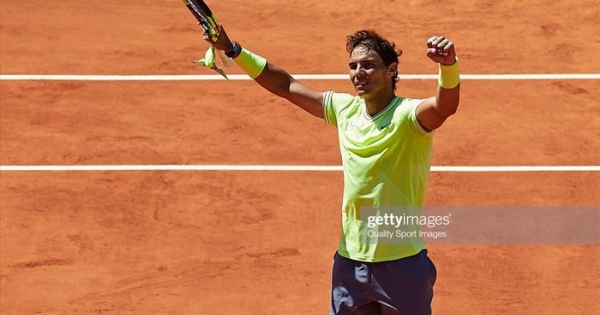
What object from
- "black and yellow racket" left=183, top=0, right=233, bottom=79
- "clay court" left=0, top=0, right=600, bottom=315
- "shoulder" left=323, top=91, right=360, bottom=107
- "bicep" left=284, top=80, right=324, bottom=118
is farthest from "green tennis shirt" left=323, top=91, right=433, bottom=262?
"clay court" left=0, top=0, right=600, bottom=315

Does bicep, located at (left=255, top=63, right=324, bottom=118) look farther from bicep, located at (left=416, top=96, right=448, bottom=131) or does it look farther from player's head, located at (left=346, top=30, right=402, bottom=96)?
bicep, located at (left=416, top=96, right=448, bottom=131)

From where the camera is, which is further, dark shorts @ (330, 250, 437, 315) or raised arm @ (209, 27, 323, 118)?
raised arm @ (209, 27, 323, 118)

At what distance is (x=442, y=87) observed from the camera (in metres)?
6.41

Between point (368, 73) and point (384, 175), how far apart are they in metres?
0.67

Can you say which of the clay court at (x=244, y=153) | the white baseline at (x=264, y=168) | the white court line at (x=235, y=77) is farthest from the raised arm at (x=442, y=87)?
the white court line at (x=235, y=77)

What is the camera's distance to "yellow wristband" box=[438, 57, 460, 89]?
6344mm

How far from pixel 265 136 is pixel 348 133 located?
666cm

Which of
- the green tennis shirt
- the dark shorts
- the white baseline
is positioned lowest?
the white baseline

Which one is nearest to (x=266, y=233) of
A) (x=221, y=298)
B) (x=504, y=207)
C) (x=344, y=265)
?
(x=221, y=298)

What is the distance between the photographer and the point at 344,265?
7047mm

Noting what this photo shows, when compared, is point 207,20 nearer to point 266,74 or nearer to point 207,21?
point 207,21

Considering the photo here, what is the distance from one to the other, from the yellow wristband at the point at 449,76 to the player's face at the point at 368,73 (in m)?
0.64

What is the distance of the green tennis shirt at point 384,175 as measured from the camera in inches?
270

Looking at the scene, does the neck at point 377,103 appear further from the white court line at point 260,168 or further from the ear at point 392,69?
the white court line at point 260,168
